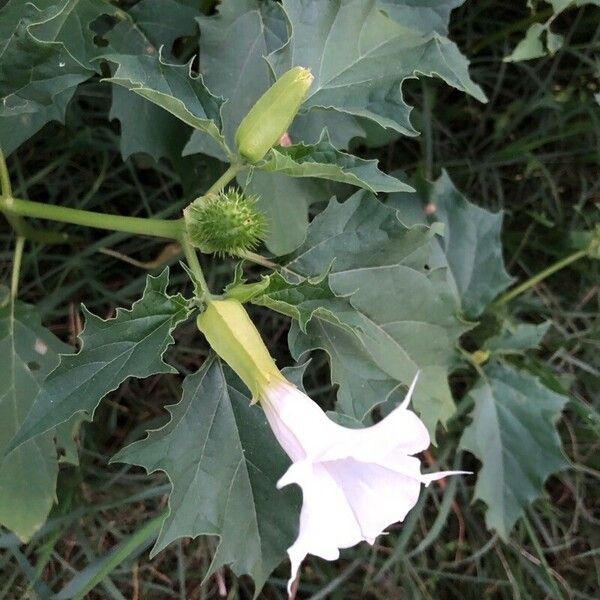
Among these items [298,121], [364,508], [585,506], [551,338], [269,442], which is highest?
[298,121]

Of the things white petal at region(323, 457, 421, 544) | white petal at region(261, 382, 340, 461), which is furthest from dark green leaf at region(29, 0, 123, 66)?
white petal at region(323, 457, 421, 544)

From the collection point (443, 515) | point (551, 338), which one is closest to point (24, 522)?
point (443, 515)

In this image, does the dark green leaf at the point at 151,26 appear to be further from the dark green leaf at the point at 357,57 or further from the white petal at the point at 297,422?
the white petal at the point at 297,422

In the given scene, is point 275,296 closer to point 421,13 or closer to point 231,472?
point 231,472

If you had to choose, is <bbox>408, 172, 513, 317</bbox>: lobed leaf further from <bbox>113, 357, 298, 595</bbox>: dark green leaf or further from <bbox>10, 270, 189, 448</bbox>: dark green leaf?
<bbox>10, 270, 189, 448</bbox>: dark green leaf

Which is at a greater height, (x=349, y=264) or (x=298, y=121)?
(x=298, y=121)

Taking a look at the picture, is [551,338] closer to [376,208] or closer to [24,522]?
[376,208]
